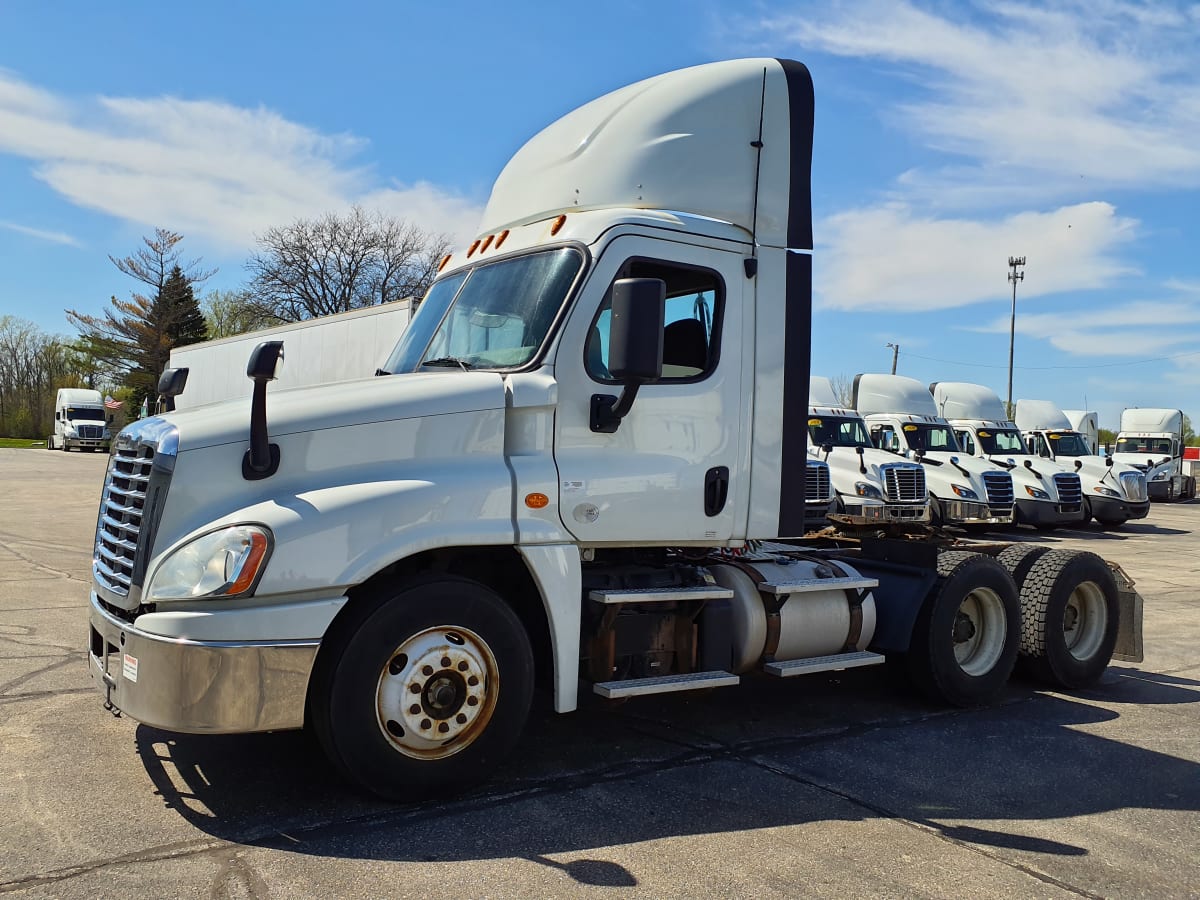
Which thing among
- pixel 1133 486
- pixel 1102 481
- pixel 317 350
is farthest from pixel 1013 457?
pixel 317 350

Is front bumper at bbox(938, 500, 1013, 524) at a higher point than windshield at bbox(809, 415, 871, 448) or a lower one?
lower

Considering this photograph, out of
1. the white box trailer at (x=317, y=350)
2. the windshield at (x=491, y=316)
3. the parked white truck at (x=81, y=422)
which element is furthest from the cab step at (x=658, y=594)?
the parked white truck at (x=81, y=422)

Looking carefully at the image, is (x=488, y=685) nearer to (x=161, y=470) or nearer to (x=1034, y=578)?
(x=161, y=470)

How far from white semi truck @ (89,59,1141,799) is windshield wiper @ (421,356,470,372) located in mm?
19

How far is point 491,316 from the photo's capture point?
539 cm

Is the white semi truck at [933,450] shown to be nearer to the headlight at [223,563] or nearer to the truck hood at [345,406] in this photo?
the truck hood at [345,406]

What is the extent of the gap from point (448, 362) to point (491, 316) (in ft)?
1.10

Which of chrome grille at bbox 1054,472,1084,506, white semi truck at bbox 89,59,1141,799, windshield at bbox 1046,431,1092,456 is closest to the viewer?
white semi truck at bbox 89,59,1141,799

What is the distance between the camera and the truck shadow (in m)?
4.33

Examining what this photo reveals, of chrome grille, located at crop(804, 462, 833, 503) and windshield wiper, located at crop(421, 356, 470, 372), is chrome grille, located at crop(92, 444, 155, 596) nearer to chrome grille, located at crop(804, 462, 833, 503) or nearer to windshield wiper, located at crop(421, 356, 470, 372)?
windshield wiper, located at crop(421, 356, 470, 372)

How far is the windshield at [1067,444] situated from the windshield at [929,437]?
6.25 meters

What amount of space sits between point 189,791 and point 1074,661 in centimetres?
604

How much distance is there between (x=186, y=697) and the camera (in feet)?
13.5

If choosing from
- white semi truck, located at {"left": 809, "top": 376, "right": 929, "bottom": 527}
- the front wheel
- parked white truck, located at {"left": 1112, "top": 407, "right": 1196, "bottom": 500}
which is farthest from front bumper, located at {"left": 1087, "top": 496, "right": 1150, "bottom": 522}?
the front wheel
